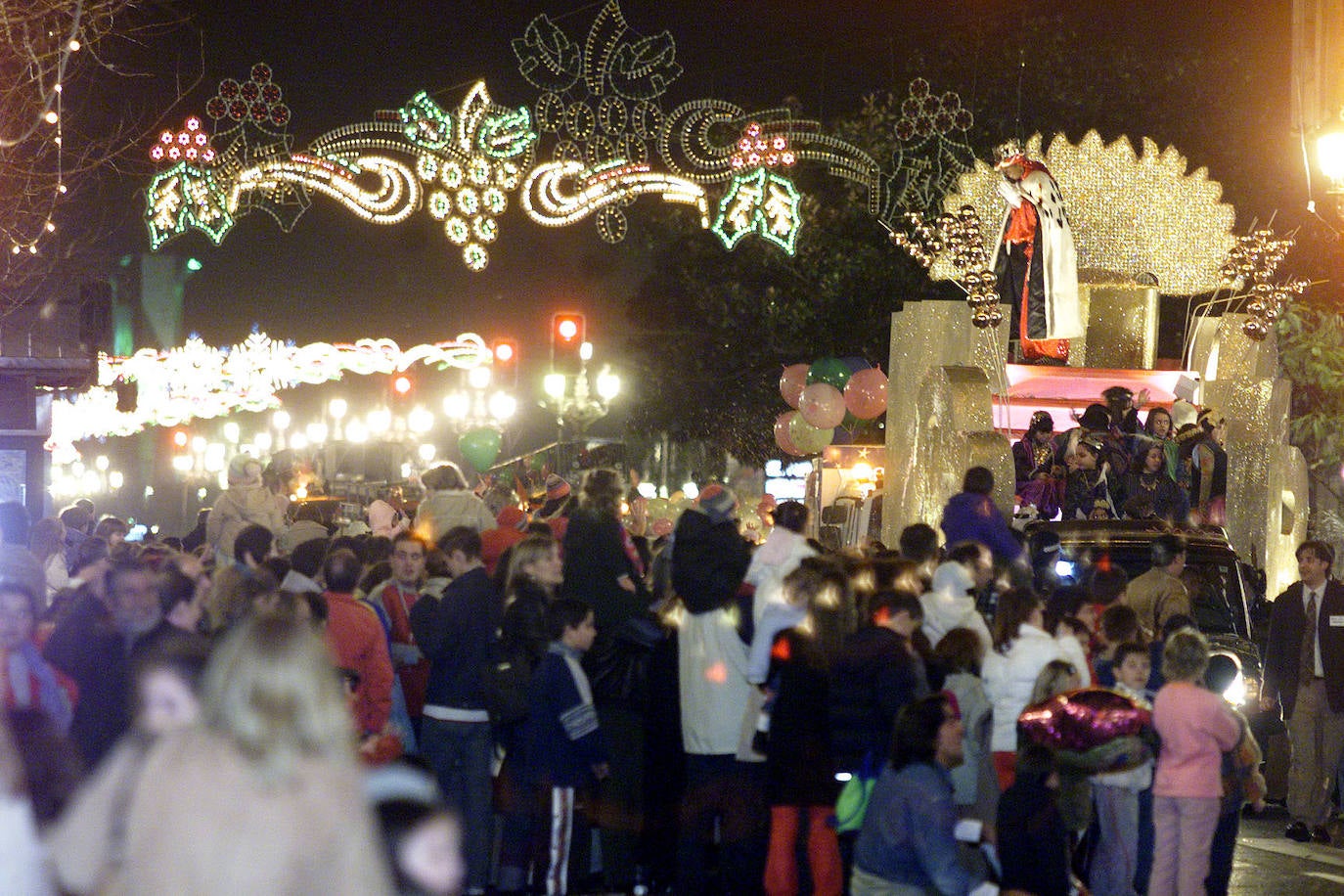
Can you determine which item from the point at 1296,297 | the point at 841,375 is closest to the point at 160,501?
the point at 841,375

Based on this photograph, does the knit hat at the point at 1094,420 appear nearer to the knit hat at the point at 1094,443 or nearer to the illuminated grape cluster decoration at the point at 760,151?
the knit hat at the point at 1094,443

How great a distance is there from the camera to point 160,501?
49.6 metres

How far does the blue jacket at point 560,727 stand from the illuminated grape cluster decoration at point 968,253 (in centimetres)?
1090

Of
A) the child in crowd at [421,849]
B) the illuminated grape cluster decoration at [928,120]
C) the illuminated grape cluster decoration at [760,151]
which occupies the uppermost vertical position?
the illuminated grape cluster decoration at [928,120]

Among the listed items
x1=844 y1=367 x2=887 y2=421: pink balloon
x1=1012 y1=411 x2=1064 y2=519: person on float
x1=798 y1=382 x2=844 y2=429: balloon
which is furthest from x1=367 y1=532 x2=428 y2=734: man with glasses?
x1=798 y1=382 x2=844 y2=429: balloon

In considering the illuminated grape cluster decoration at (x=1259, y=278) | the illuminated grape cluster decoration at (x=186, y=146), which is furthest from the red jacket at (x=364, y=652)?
the illuminated grape cluster decoration at (x=1259, y=278)

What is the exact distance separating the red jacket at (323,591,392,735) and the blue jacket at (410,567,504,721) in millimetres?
525

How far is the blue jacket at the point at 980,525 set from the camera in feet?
39.9

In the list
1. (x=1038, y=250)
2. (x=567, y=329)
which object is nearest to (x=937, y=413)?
(x=1038, y=250)

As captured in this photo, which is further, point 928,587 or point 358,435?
point 358,435

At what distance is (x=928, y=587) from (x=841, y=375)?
1315 cm

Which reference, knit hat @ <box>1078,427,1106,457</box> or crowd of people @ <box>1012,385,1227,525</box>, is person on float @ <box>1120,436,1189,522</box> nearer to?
crowd of people @ <box>1012,385,1227,525</box>

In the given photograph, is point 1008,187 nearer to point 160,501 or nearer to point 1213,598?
point 1213,598

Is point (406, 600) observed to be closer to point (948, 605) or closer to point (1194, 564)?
point (948, 605)
